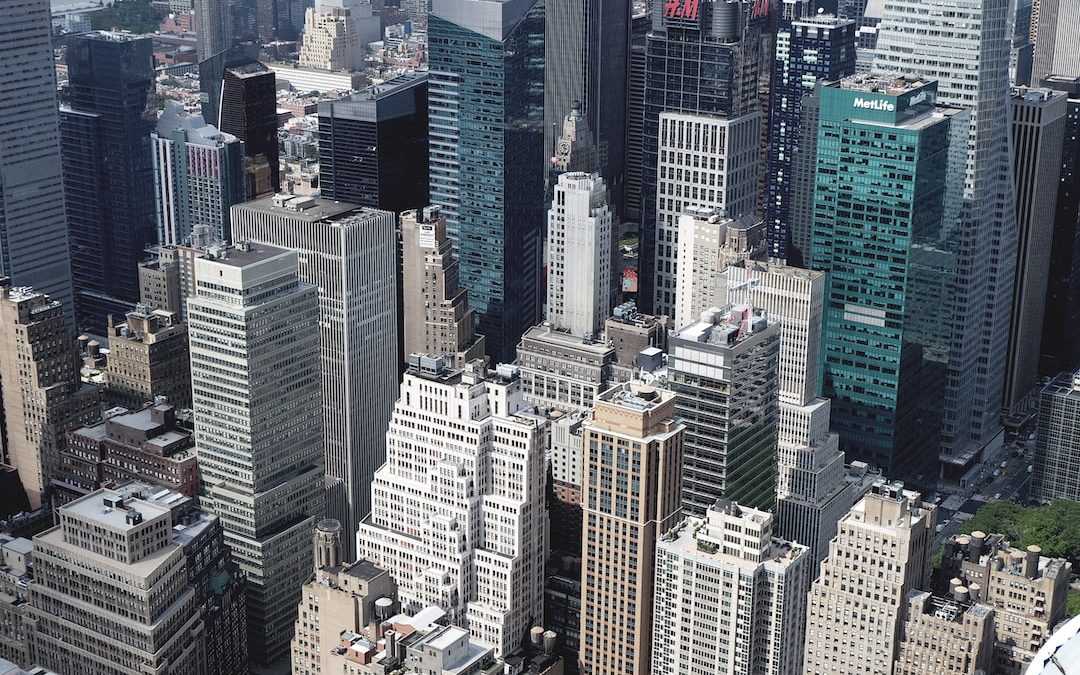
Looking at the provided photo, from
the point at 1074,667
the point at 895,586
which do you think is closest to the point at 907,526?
the point at 895,586

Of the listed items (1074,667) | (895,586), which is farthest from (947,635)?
(1074,667)

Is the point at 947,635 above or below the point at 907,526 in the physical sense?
below

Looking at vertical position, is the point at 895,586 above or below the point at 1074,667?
below

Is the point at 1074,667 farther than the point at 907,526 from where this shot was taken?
No

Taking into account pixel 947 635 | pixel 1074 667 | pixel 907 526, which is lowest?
pixel 947 635

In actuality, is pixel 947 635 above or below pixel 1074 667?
below

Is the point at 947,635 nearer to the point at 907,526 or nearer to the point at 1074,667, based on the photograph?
the point at 907,526

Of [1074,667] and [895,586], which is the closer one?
[1074,667]

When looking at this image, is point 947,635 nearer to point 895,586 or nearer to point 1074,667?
point 895,586
